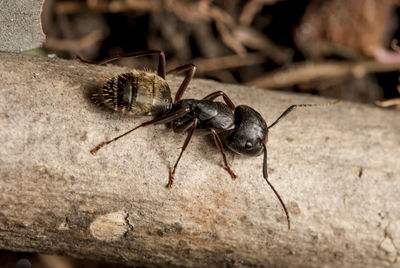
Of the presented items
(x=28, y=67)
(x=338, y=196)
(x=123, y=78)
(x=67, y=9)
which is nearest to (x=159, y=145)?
(x=123, y=78)

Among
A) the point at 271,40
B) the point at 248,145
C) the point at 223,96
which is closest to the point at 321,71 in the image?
the point at 271,40

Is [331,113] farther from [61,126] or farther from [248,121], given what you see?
[61,126]

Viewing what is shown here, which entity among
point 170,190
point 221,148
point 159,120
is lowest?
point 170,190

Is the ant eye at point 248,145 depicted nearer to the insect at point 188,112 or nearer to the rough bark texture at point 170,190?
the insect at point 188,112

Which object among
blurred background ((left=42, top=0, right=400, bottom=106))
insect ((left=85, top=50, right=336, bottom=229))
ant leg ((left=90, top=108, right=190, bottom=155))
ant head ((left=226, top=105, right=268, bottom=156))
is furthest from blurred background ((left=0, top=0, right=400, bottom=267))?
ant leg ((left=90, top=108, right=190, bottom=155))

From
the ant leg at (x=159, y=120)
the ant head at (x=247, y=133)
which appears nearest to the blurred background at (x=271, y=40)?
the ant head at (x=247, y=133)

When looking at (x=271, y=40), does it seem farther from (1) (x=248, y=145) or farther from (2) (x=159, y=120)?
(2) (x=159, y=120)
